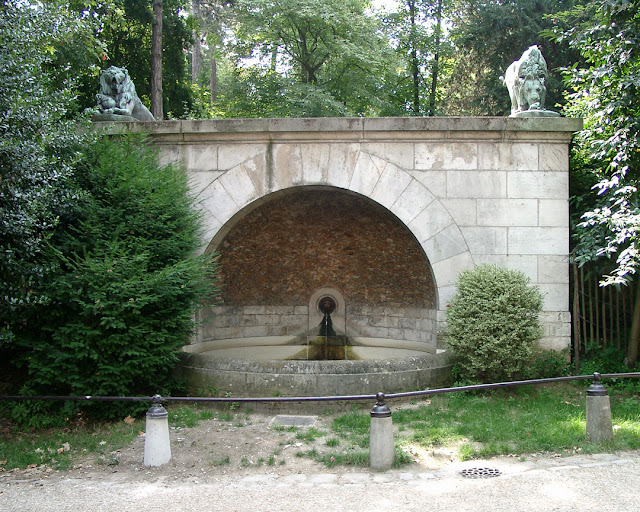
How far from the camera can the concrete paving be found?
14.3 feet

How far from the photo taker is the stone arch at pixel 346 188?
8.55 metres

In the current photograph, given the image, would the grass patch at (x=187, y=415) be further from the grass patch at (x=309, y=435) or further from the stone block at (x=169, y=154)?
the stone block at (x=169, y=154)

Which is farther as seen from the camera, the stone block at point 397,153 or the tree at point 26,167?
the stone block at point 397,153

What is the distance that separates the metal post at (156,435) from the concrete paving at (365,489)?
0.13 meters

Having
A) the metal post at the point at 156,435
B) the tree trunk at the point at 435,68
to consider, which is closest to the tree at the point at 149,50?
the tree trunk at the point at 435,68

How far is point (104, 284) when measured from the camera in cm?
651

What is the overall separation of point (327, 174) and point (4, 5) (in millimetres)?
4449

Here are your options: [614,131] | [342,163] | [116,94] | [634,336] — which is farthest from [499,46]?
[116,94]

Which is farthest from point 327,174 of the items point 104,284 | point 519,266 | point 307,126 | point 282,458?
point 282,458

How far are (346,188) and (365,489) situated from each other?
4.90 m

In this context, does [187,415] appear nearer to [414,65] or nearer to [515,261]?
[515,261]

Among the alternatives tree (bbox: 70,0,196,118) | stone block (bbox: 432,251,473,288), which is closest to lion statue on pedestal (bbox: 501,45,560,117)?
stone block (bbox: 432,251,473,288)

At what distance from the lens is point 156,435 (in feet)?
17.3

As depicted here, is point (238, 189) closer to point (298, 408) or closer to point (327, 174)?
point (327, 174)
